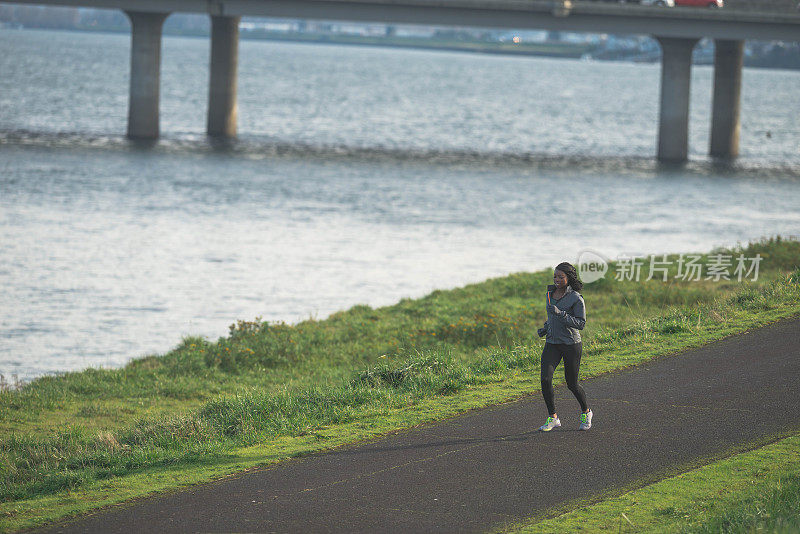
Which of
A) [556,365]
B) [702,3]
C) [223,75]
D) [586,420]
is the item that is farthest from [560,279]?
[223,75]

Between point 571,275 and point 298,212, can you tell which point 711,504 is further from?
point 298,212

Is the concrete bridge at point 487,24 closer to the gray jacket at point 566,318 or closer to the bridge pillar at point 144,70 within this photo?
the bridge pillar at point 144,70

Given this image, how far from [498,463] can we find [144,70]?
5702cm

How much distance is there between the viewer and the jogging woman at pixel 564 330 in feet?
39.7

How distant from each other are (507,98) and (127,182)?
106 m

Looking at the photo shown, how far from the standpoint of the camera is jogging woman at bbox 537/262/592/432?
39.7 feet

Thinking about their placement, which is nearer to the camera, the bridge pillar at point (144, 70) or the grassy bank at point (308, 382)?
the grassy bank at point (308, 382)

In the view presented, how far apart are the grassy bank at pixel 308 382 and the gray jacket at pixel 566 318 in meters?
1.85

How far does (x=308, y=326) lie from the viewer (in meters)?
23.6

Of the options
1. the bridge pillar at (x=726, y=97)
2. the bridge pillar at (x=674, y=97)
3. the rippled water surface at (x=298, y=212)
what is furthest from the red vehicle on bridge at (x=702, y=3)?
the rippled water surface at (x=298, y=212)

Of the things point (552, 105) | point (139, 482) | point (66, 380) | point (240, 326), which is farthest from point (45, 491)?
point (552, 105)

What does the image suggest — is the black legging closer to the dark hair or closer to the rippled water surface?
the dark hair

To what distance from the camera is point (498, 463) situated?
11.4 meters

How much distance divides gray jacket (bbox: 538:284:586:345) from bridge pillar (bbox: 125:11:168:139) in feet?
182
